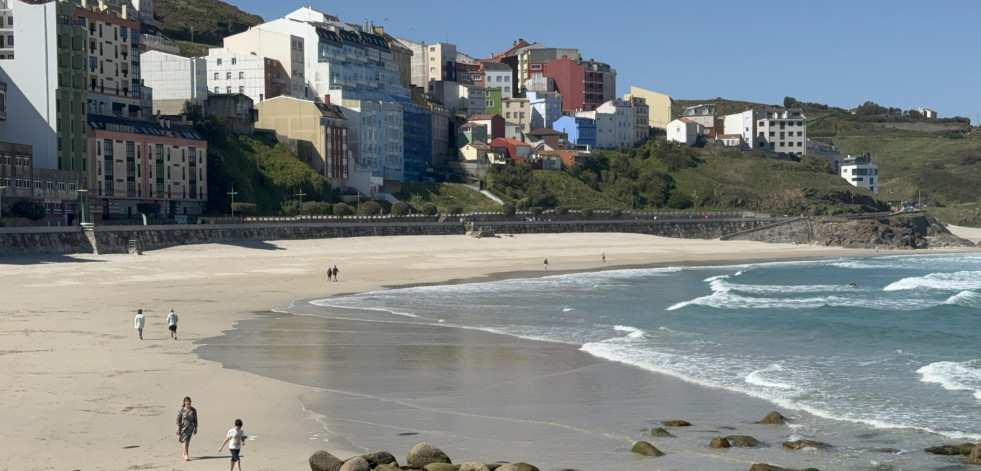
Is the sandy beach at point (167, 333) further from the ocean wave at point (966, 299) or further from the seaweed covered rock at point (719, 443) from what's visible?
the ocean wave at point (966, 299)

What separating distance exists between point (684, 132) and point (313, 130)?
204 ft

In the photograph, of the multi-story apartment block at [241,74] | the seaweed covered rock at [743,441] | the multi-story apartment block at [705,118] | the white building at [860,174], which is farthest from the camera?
the white building at [860,174]

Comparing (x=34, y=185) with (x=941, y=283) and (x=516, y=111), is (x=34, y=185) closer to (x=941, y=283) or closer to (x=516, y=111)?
(x=941, y=283)

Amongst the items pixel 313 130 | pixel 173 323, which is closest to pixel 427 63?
pixel 313 130

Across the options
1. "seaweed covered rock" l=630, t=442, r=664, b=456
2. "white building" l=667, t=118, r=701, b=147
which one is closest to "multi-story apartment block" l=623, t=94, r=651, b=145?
"white building" l=667, t=118, r=701, b=147

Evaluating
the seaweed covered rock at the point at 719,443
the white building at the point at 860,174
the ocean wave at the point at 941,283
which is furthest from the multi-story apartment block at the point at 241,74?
the white building at the point at 860,174

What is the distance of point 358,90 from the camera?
10931cm

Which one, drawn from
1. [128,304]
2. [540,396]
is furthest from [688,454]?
[128,304]

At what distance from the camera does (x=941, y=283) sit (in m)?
60.2

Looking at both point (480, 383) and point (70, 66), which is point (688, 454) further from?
point (70, 66)

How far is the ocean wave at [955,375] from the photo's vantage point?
2783 centimetres

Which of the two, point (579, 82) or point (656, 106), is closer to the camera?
point (579, 82)

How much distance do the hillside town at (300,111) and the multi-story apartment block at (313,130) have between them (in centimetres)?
12

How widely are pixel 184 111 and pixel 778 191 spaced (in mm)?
68074
